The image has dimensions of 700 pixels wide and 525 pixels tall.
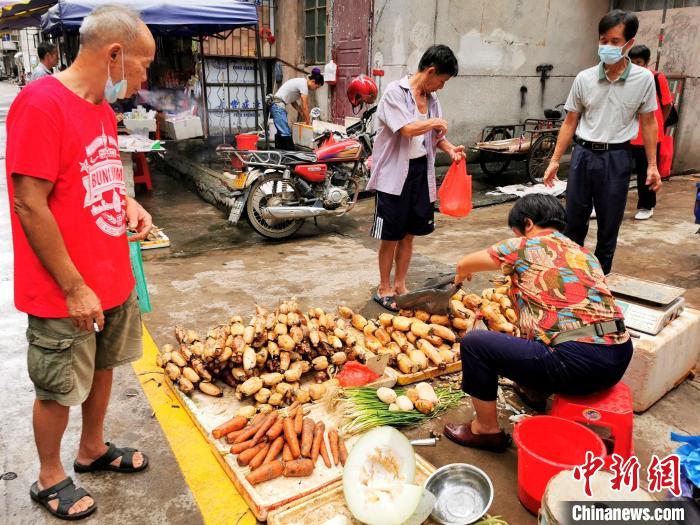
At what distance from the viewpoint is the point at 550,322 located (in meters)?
2.78

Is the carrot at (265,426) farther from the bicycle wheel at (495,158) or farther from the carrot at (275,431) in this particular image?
the bicycle wheel at (495,158)

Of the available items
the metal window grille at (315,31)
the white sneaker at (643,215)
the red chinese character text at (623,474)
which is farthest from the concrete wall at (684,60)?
the red chinese character text at (623,474)

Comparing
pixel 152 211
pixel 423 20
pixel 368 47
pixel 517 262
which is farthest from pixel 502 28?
pixel 517 262

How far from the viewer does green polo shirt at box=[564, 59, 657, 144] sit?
14.6ft

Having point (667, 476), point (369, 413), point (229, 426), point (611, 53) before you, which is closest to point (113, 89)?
point (229, 426)

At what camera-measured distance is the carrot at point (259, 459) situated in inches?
112

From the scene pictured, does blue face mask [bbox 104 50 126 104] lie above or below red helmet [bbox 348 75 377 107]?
below

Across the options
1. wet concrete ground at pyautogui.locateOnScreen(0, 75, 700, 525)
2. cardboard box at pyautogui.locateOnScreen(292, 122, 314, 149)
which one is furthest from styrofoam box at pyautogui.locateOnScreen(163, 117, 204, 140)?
cardboard box at pyautogui.locateOnScreen(292, 122, 314, 149)

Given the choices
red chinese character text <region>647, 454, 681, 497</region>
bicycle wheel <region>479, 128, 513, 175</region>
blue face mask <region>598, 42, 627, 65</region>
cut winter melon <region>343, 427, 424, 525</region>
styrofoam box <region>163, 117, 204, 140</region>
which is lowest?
cut winter melon <region>343, 427, 424, 525</region>

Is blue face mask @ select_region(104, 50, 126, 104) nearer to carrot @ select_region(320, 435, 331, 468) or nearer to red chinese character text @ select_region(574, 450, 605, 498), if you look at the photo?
carrot @ select_region(320, 435, 331, 468)

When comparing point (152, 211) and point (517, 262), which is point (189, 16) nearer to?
point (152, 211)

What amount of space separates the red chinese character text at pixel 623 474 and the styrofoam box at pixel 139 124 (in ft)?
30.3

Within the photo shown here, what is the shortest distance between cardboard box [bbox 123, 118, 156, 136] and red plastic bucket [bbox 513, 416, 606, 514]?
895cm

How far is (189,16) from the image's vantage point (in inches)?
328
